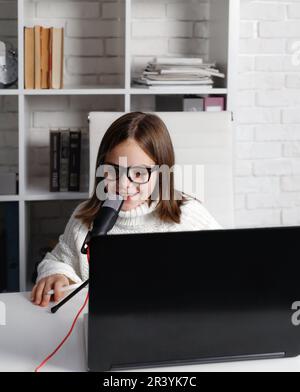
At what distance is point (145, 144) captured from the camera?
1828 mm

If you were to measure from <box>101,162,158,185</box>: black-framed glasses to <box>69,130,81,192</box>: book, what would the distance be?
83 centimetres

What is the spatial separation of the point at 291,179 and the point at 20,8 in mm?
1450

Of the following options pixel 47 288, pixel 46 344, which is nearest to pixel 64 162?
pixel 47 288

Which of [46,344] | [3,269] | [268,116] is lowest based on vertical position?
[3,269]

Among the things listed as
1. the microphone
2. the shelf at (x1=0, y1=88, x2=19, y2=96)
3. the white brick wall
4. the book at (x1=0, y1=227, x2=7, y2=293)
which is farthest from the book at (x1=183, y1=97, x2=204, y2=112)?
the microphone

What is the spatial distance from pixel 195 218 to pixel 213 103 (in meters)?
0.79

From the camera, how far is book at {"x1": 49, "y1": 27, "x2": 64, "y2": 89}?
2486mm

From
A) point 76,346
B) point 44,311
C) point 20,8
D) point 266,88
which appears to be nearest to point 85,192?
point 20,8

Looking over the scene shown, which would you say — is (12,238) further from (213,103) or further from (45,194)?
(213,103)

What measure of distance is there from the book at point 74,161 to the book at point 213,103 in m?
0.52

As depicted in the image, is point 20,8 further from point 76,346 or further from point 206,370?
point 206,370

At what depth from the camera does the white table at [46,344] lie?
1.19 metres

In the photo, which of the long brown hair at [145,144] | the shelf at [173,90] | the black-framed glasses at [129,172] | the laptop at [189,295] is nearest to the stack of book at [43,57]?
the shelf at [173,90]

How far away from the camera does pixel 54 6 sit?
9.09 feet
